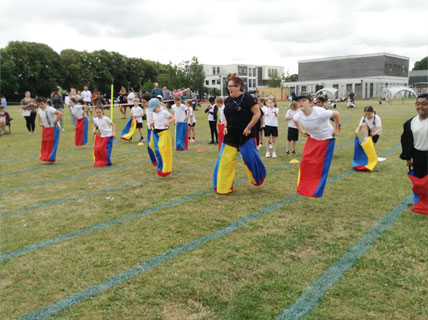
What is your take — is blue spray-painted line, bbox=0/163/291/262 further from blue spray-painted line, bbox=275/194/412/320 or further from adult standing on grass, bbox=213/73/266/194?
blue spray-painted line, bbox=275/194/412/320

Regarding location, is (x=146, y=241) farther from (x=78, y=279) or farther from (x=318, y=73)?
(x=318, y=73)

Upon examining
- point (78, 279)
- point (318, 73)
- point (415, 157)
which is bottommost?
point (78, 279)

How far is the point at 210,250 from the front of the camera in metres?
4.39

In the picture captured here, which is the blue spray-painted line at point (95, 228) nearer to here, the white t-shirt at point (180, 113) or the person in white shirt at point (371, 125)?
the person in white shirt at point (371, 125)

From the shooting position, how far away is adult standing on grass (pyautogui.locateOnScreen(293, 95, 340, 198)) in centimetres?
591

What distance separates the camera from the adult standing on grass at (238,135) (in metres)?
6.46

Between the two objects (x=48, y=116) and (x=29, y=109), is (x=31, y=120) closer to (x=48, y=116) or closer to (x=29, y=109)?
(x=29, y=109)

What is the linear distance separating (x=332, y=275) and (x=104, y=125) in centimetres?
784

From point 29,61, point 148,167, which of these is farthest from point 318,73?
point 148,167

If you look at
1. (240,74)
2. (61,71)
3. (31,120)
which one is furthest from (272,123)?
(240,74)

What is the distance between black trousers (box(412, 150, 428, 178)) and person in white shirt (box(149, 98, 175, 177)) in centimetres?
514

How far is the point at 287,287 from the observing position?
11.6ft

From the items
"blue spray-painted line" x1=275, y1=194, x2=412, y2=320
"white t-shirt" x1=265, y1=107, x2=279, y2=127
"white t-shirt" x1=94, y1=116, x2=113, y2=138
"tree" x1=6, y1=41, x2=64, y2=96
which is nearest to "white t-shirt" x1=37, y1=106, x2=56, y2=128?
"white t-shirt" x1=94, y1=116, x2=113, y2=138

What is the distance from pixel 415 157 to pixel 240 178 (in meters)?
3.84
